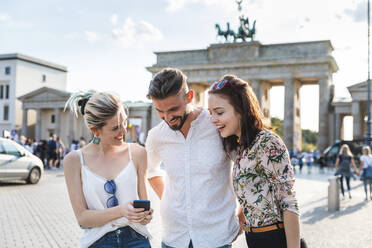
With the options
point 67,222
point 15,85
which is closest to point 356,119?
point 67,222

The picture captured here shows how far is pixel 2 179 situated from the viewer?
15781 mm

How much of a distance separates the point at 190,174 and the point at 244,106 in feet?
1.86

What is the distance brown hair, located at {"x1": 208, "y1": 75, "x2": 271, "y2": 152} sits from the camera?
8.71 ft

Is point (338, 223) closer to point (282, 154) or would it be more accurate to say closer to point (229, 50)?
point (282, 154)

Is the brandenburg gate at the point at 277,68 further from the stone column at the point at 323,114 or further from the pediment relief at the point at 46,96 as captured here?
the pediment relief at the point at 46,96

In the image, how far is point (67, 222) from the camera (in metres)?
9.08

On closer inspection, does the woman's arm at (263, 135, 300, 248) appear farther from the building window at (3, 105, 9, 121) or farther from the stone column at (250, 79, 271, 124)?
the building window at (3, 105, 9, 121)

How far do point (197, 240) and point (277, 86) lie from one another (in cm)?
5263

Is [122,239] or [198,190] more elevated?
[198,190]

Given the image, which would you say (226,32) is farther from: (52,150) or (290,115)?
(52,150)

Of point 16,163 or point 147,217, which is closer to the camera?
point 147,217

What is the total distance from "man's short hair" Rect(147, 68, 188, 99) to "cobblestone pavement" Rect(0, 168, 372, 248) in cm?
495

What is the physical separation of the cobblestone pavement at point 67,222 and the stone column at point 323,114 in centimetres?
3212

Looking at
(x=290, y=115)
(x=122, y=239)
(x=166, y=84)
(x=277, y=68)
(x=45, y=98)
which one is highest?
(x=277, y=68)
